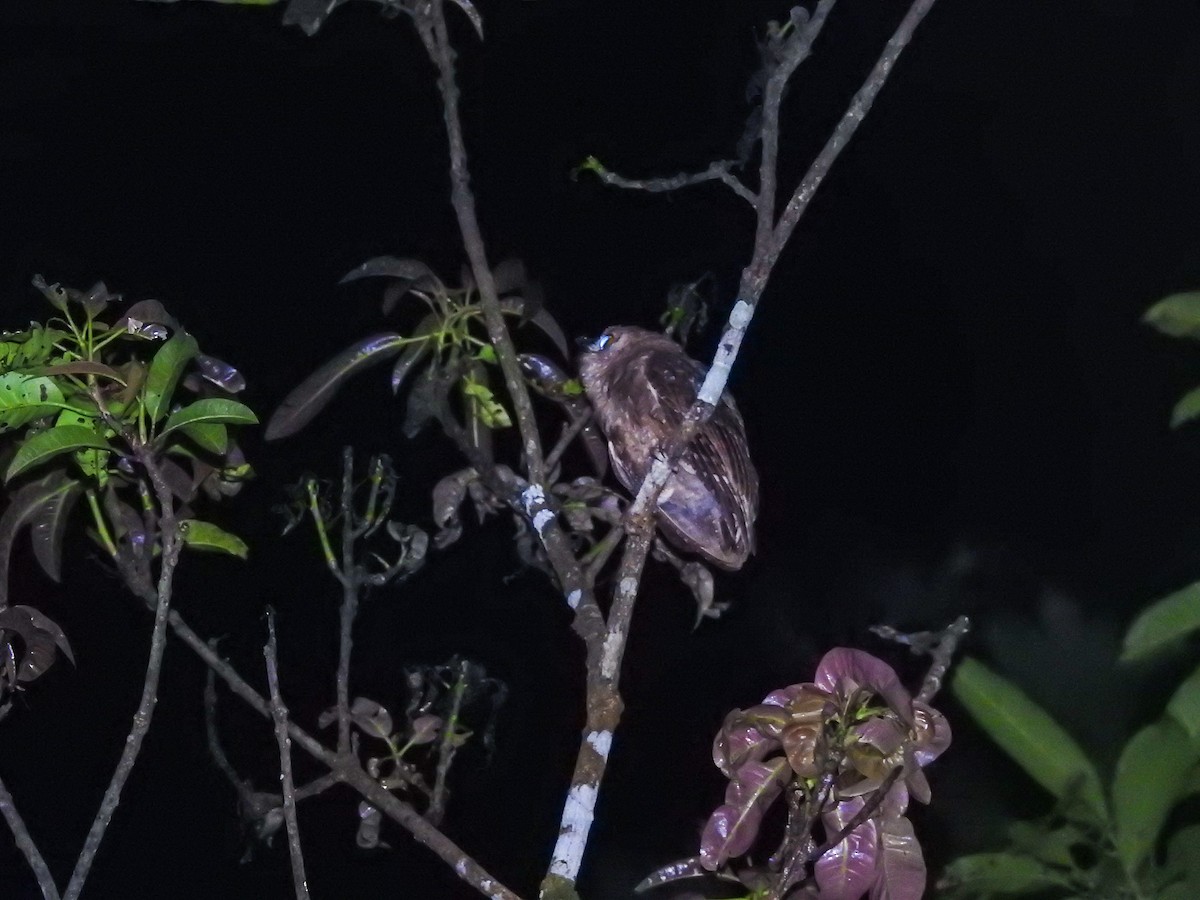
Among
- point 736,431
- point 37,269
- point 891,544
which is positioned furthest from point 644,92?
A: point 37,269

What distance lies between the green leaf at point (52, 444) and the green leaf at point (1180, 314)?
3.19 ft

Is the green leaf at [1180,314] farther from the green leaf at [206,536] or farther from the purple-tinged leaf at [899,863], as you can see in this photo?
the green leaf at [206,536]

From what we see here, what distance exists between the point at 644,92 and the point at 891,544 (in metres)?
0.63

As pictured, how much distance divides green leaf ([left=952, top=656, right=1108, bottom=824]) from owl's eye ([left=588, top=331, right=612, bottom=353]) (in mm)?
511

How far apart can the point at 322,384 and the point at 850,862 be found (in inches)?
23.8

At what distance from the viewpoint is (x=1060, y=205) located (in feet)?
4.97


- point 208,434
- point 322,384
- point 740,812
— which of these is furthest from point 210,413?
point 740,812

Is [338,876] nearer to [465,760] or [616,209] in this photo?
[465,760]

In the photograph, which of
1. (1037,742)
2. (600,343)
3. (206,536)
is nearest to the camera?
(206,536)

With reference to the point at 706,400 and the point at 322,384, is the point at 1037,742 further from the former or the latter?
the point at 322,384

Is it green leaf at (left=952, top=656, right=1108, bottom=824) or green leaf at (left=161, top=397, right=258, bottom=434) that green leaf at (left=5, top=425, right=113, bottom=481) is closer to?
green leaf at (left=161, top=397, right=258, bottom=434)

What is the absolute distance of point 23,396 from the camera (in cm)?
98

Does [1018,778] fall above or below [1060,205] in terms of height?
below

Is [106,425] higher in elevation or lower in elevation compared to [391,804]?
higher
